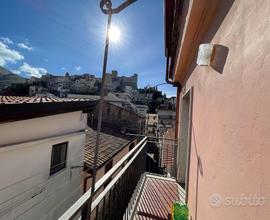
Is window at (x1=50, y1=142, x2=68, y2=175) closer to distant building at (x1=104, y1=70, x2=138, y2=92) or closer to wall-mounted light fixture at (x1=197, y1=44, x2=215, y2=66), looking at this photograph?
wall-mounted light fixture at (x1=197, y1=44, x2=215, y2=66)

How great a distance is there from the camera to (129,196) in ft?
9.72

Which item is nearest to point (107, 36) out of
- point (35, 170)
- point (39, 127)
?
point (39, 127)

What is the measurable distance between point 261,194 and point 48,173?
5.53 metres

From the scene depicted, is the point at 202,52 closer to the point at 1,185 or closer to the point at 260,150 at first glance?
the point at 260,150

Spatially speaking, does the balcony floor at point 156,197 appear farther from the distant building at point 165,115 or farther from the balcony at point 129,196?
the distant building at point 165,115

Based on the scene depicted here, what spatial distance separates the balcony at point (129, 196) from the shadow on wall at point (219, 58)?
43.4 inches

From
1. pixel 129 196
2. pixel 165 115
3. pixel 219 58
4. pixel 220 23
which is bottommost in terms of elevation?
pixel 129 196

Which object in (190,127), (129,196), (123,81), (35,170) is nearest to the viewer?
(190,127)

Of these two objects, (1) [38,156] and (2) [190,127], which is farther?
(1) [38,156]

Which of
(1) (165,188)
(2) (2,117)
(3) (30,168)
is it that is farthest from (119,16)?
(3) (30,168)

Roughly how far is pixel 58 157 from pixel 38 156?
1240 mm

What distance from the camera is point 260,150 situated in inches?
32.2

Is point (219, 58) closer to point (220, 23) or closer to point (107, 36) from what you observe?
point (220, 23)

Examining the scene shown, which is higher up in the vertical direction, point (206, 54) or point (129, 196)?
point (206, 54)
